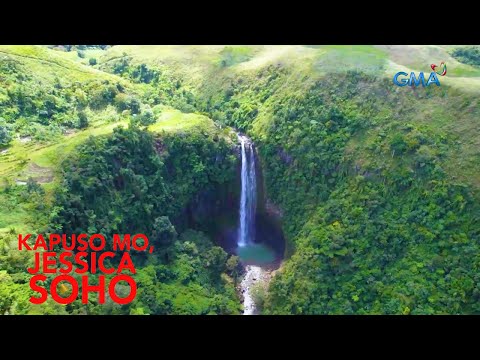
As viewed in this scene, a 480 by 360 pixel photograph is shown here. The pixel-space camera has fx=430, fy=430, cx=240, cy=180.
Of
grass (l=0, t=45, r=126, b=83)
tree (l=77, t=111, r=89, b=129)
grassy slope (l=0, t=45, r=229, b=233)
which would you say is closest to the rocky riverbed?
grassy slope (l=0, t=45, r=229, b=233)

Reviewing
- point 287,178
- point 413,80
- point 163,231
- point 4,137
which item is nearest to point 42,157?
point 4,137

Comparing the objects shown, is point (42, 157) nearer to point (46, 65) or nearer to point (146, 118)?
point (146, 118)

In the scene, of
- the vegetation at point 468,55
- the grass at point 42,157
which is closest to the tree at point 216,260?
the grass at point 42,157

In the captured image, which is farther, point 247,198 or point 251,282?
point 247,198

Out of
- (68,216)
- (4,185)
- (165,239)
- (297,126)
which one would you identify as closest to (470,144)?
(297,126)

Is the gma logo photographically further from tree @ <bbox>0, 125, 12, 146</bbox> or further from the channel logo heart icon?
tree @ <bbox>0, 125, 12, 146</bbox>

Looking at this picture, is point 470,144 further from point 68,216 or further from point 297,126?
point 68,216

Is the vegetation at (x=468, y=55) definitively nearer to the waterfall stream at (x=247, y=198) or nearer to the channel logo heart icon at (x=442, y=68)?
the channel logo heart icon at (x=442, y=68)

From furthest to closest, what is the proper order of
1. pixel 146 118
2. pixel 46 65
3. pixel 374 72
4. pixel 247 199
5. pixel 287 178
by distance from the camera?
pixel 46 65 < pixel 247 199 < pixel 374 72 < pixel 146 118 < pixel 287 178
